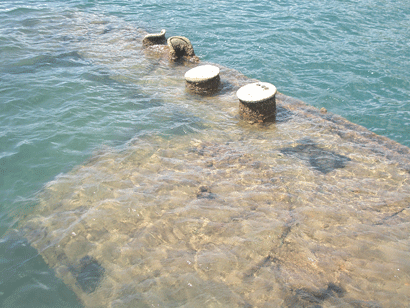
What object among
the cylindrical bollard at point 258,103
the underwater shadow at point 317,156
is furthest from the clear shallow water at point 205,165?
the cylindrical bollard at point 258,103

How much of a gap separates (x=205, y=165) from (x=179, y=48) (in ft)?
21.1

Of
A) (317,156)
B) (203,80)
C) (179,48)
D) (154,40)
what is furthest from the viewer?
(154,40)

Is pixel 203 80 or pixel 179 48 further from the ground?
pixel 179 48

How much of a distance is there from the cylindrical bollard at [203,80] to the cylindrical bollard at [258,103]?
159cm

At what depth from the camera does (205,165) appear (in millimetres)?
6555

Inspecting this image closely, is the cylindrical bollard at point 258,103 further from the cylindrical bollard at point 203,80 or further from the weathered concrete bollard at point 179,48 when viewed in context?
the weathered concrete bollard at point 179,48

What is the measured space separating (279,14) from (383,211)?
1246 centimetres

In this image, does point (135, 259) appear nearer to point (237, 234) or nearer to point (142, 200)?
point (142, 200)

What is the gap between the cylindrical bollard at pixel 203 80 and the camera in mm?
9203

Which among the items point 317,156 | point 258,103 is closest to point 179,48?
point 258,103

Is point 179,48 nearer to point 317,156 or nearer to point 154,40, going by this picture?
point 154,40

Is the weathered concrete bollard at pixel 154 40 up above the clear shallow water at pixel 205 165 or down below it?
above

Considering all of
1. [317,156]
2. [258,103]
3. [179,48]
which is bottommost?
[317,156]

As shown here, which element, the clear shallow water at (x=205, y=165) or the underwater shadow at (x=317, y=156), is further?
the underwater shadow at (x=317, y=156)
